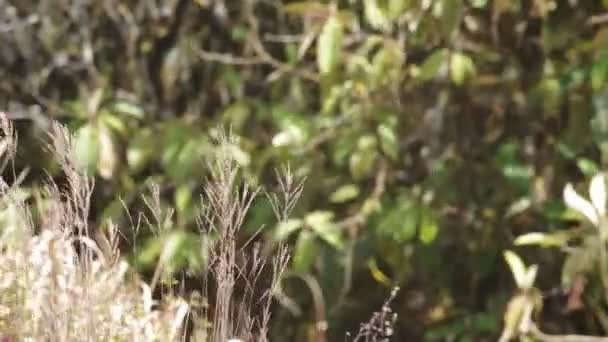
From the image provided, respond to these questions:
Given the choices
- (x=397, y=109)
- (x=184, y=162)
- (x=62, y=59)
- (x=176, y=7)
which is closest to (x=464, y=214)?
(x=397, y=109)

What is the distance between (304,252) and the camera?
247cm

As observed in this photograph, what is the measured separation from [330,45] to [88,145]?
24.8 inches

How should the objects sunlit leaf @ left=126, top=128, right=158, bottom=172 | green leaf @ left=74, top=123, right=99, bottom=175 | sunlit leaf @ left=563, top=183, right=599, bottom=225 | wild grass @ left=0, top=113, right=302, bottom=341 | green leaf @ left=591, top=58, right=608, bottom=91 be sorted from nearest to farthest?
wild grass @ left=0, top=113, right=302, bottom=341 < sunlit leaf @ left=563, top=183, right=599, bottom=225 < green leaf @ left=591, top=58, right=608, bottom=91 < green leaf @ left=74, top=123, right=99, bottom=175 < sunlit leaf @ left=126, top=128, right=158, bottom=172

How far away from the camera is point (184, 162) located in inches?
101

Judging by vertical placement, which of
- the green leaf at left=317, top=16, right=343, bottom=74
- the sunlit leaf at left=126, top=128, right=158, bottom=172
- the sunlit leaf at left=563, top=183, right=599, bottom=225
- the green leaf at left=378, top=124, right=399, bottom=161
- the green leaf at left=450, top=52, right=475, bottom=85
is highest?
the green leaf at left=317, top=16, right=343, bottom=74

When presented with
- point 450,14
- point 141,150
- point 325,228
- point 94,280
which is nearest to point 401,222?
point 325,228

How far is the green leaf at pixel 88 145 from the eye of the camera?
256 centimetres

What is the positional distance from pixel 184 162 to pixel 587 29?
99 cm

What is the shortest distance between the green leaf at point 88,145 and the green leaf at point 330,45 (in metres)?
0.58

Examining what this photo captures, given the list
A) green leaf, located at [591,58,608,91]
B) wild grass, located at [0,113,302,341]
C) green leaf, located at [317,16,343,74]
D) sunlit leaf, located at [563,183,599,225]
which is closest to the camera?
wild grass, located at [0,113,302,341]

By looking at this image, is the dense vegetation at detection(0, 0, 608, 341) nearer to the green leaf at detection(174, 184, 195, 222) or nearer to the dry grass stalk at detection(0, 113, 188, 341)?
the green leaf at detection(174, 184, 195, 222)

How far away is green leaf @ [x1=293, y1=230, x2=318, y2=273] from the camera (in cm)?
246

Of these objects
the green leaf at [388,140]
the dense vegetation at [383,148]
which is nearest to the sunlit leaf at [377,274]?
the dense vegetation at [383,148]

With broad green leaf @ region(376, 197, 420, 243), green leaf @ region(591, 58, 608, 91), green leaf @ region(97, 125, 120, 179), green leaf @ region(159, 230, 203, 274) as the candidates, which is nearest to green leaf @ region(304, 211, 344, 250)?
broad green leaf @ region(376, 197, 420, 243)
